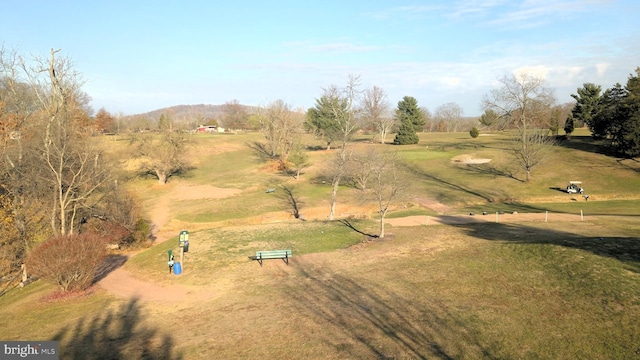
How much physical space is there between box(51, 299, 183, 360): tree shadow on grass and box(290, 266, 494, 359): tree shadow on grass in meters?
4.99

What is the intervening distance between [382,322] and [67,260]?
548 inches

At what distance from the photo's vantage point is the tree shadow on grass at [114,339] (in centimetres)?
1182

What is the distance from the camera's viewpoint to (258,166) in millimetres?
64938

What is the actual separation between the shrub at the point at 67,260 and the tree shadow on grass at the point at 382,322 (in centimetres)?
970

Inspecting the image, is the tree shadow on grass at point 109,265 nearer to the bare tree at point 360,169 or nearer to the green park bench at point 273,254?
the green park bench at point 273,254

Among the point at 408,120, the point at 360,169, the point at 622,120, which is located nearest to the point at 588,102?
the point at 622,120

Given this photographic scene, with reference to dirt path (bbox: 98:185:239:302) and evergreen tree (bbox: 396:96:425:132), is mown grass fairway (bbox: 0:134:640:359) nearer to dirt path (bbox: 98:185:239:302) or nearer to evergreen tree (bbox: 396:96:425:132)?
dirt path (bbox: 98:185:239:302)

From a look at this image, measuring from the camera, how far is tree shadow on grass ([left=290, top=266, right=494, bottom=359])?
1129cm

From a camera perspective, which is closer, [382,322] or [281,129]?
[382,322]

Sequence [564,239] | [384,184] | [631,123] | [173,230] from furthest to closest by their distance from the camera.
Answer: [631,123] < [384,184] < [173,230] < [564,239]

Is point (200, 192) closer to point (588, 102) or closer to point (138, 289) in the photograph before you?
point (138, 289)

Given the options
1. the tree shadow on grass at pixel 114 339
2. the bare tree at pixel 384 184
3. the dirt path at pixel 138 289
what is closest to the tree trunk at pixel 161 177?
the bare tree at pixel 384 184

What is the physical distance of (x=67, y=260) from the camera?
17203 millimetres

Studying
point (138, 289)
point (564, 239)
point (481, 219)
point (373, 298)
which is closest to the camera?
point (373, 298)
